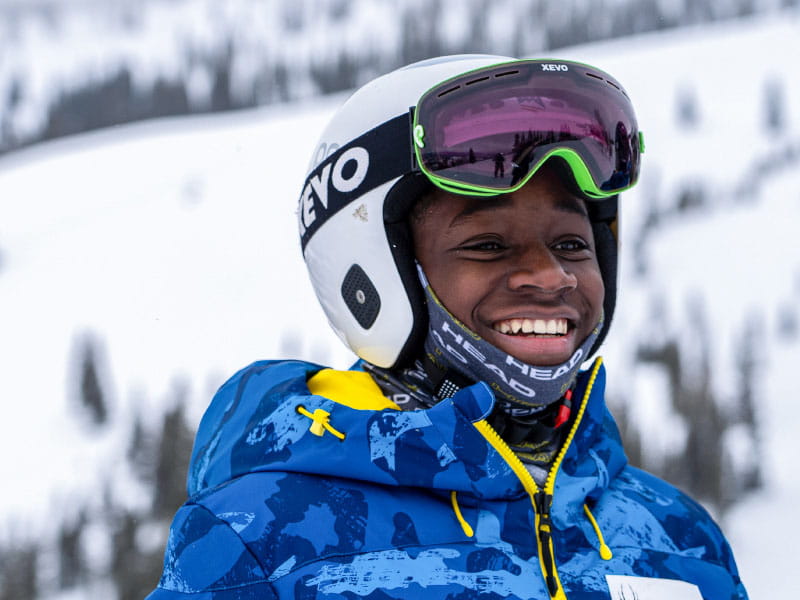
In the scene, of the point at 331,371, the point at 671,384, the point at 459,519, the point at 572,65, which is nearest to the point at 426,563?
the point at 459,519

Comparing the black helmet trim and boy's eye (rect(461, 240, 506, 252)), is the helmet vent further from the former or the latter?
boy's eye (rect(461, 240, 506, 252))

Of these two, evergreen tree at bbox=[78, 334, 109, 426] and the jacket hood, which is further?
evergreen tree at bbox=[78, 334, 109, 426]

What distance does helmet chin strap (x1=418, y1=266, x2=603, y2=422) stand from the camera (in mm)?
2037

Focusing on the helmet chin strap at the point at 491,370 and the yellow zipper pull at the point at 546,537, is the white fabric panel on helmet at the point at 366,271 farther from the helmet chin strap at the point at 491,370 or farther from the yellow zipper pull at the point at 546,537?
the yellow zipper pull at the point at 546,537

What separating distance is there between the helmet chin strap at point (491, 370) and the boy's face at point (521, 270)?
0.07ft

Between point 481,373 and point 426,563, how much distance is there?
0.52m

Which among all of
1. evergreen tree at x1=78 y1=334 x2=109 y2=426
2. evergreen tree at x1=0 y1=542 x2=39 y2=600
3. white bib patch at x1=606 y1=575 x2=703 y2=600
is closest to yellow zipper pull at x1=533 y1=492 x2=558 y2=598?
white bib patch at x1=606 y1=575 x2=703 y2=600

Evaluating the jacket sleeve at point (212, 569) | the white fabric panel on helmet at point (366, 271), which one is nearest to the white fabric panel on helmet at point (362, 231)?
the white fabric panel on helmet at point (366, 271)

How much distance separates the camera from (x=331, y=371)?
221cm

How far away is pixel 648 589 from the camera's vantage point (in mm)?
1896

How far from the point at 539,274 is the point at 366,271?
21.9 inches

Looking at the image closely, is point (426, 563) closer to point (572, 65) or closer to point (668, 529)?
point (668, 529)

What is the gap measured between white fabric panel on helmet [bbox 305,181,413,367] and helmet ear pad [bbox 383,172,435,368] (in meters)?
0.02

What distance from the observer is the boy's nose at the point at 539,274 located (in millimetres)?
2012
